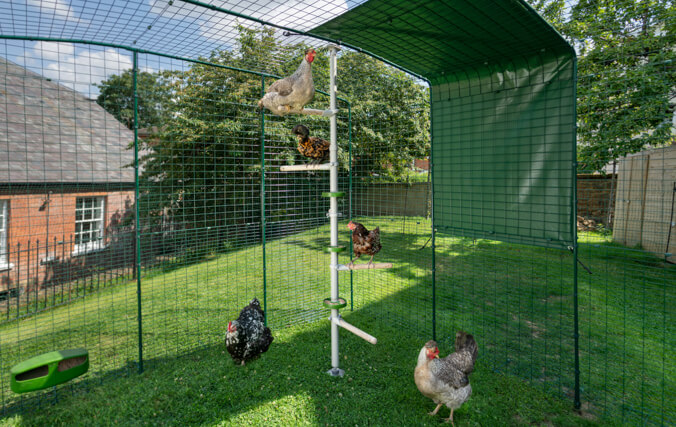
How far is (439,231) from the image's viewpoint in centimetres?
369

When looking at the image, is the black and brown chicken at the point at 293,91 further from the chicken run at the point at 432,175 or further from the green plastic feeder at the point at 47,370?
the green plastic feeder at the point at 47,370

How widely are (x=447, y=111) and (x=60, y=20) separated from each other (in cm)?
362

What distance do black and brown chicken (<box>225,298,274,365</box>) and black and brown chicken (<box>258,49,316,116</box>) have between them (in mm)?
1926

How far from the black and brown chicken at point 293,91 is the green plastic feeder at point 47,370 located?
261 cm

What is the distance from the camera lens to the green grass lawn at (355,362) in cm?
257

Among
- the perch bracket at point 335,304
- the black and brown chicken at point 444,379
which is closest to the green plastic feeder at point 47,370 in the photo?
the perch bracket at point 335,304

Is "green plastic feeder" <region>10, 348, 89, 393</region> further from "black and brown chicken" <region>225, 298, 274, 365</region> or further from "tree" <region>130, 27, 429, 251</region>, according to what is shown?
"tree" <region>130, 27, 429, 251</region>

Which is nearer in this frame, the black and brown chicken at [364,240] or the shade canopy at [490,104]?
the shade canopy at [490,104]

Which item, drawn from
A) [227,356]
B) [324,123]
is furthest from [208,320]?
[324,123]

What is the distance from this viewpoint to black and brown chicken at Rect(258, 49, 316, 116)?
2510mm

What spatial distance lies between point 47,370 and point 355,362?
2608mm

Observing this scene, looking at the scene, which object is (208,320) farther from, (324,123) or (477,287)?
(324,123)

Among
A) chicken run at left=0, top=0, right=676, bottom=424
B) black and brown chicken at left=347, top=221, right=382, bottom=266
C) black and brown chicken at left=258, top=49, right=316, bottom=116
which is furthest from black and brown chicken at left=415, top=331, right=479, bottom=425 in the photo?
black and brown chicken at left=258, top=49, right=316, bottom=116

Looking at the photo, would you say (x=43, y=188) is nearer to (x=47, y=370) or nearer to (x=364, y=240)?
(x=47, y=370)
